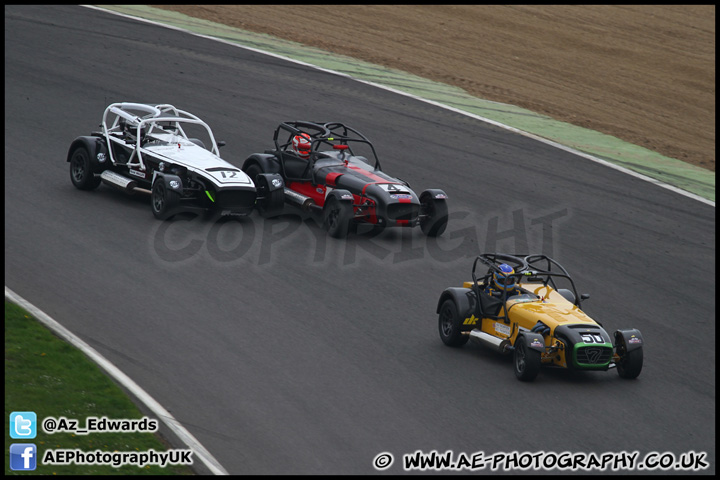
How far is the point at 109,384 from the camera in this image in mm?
10445

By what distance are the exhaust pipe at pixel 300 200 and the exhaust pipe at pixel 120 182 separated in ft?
8.32

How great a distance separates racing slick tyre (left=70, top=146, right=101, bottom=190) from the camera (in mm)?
17312

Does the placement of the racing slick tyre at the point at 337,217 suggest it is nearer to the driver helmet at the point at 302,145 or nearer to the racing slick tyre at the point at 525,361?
the driver helmet at the point at 302,145

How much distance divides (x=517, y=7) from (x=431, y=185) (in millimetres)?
17443

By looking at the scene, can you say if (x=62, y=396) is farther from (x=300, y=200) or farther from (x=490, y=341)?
(x=300, y=200)

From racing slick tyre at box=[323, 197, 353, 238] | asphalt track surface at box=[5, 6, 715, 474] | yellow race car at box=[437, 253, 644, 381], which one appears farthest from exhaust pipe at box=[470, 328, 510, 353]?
racing slick tyre at box=[323, 197, 353, 238]

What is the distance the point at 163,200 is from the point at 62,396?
6.55 metres

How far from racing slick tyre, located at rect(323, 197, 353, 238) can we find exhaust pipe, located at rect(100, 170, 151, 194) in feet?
10.6

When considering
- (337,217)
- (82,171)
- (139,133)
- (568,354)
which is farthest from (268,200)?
(568,354)

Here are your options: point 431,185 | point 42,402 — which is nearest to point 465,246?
point 431,185

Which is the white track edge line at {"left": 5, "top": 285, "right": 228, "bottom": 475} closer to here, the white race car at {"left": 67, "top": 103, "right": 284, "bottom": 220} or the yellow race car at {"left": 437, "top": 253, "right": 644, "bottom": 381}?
the white race car at {"left": 67, "top": 103, "right": 284, "bottom": 220}

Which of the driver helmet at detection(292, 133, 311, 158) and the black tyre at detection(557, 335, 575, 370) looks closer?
the black tyre at detection(557, 335, 575, 370)

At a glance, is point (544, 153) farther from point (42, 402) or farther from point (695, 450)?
point (42, 402)

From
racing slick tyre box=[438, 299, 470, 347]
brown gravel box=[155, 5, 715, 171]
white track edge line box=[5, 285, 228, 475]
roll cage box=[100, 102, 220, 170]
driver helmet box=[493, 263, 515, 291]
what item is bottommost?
white track edge line box=[5, 285, 228, 475]
